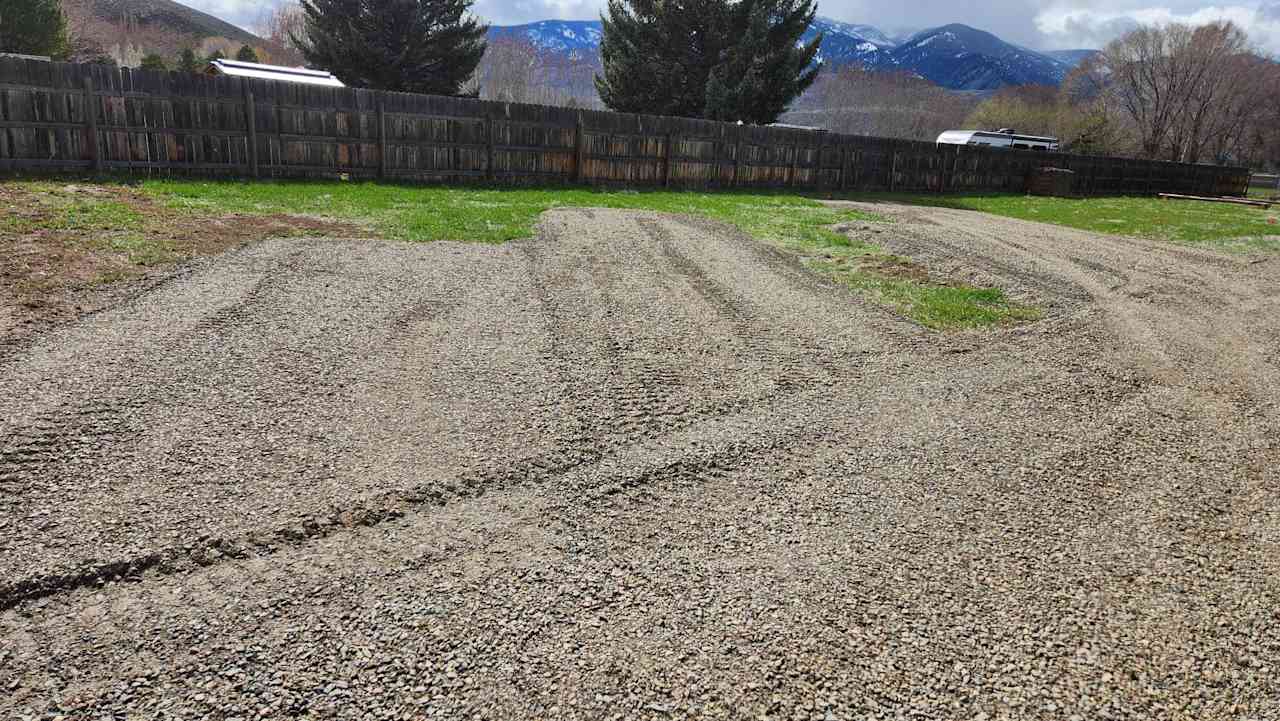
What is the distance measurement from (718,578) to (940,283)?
644cm

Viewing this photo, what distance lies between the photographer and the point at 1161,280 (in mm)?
9031

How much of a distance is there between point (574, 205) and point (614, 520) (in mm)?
11089

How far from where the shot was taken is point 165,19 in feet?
362

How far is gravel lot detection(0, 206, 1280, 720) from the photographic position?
2.15 metres

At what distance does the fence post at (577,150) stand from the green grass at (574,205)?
1319 mm

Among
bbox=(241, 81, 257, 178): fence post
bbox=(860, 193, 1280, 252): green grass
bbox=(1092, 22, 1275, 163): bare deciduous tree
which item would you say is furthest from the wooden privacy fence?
bbox=(1092, 22, 1275, 163): bare deciduous tree

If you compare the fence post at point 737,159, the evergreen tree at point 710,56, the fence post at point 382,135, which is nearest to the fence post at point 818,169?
the fence post at point 737,159

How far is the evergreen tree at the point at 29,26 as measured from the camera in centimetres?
2799

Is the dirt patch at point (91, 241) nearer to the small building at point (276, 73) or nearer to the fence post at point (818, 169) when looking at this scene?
the small building at point (276, 73)

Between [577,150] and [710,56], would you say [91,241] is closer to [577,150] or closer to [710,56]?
[577,150]

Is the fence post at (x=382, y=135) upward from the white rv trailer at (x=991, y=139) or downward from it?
downward

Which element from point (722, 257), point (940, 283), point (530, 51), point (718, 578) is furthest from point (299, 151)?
point (530, 51)

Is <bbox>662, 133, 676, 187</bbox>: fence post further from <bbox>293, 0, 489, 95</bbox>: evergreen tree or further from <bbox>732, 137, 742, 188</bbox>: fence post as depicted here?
<bbox>293, 0, 489, 95</bbox>: evergreen tree

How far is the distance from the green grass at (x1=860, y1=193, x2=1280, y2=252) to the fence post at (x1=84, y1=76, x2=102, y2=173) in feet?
56.1
